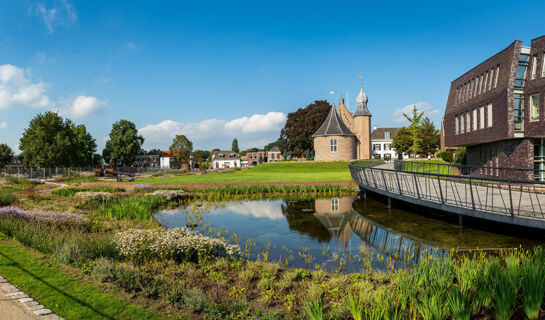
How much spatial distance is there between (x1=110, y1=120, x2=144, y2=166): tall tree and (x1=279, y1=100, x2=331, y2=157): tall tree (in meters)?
29.8

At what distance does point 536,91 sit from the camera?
1819 cm

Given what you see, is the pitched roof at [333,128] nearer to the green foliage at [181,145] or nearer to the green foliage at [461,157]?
the green foliage at [461,157]

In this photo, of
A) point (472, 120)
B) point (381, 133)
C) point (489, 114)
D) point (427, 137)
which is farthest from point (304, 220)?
point (381, 133)

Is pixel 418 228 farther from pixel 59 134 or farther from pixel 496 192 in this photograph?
pixel 59 134

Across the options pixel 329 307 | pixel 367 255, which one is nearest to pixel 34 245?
pixel 329 307

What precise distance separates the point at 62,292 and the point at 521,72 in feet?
76.7

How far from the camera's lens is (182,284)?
600 centimetres

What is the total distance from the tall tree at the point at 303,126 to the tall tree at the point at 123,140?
29791mm

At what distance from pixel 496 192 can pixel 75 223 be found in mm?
15645

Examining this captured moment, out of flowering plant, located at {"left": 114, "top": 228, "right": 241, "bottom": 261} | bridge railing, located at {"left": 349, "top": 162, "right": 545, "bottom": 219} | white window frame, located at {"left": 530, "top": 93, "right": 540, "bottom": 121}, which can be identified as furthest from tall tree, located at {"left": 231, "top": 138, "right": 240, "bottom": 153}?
flowering plant, located at {"left": 114, "top": 228, "right": 241, "bottom": 261}

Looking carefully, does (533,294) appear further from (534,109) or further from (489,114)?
(489,114)

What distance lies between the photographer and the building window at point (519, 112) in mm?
19094

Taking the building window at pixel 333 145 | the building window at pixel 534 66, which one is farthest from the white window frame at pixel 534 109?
the building window at pixel 333 145

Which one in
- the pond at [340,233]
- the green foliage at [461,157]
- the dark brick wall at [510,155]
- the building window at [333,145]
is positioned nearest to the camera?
the pond at [340,233]
